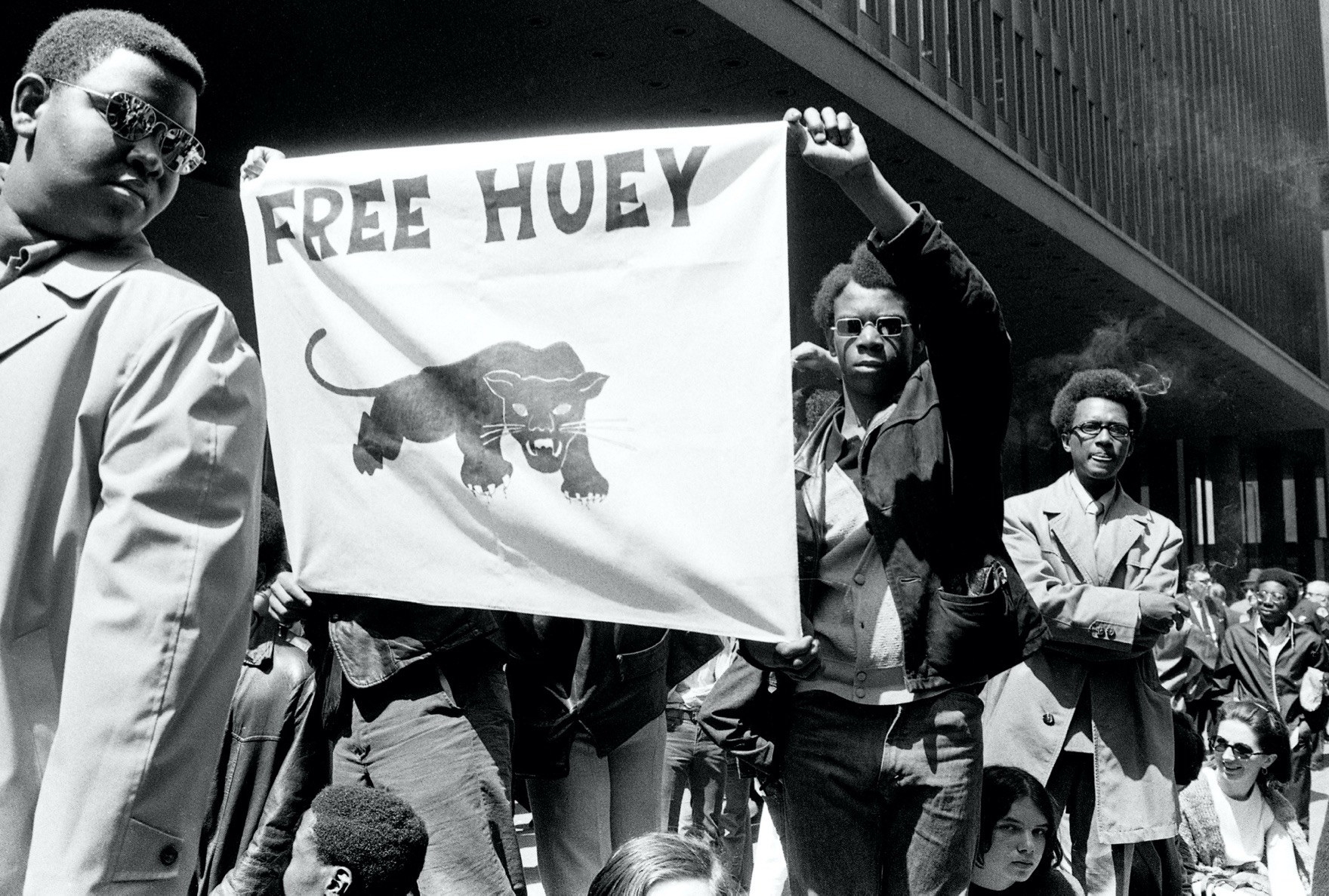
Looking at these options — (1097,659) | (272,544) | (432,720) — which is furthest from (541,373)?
(1097,659)

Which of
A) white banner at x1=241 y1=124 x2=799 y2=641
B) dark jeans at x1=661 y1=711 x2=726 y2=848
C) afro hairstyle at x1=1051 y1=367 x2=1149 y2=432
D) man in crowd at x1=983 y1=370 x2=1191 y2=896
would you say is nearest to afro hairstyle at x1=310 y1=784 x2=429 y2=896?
white banner at x1=241 y1=124 x2=799 y2=641

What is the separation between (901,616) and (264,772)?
1794mm

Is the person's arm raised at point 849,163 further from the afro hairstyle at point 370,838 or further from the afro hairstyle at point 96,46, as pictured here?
the afro hairstyle at point 370,838

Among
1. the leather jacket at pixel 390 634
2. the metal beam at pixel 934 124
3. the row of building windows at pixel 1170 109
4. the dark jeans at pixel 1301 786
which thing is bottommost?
the dark jeans at pixel 1301 786

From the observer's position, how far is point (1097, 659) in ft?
14.9

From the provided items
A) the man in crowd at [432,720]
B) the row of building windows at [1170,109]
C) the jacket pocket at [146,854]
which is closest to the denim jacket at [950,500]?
the man in crowd at [432,720]

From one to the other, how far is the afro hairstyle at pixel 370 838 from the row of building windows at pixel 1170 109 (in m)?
12.3

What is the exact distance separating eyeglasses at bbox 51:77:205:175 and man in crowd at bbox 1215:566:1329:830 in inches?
371

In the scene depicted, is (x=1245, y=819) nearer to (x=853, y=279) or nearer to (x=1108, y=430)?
(x=1108, y=430)

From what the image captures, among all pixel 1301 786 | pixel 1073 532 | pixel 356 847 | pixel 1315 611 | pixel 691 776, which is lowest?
pixel 1301 786

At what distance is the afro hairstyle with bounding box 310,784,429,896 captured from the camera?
331 cm

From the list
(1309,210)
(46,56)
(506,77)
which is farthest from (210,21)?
(1309,210)

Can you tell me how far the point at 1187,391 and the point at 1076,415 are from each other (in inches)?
1296

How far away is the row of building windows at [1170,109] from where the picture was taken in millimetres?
21438
